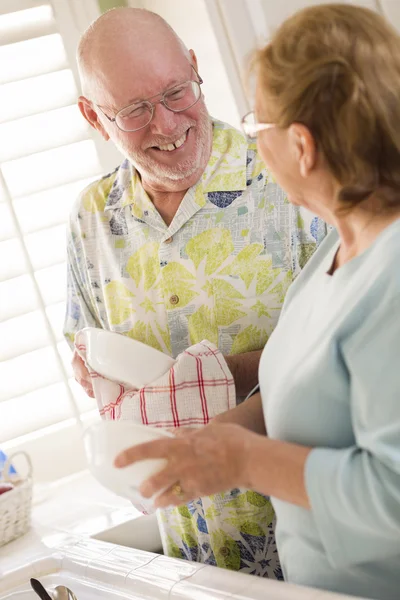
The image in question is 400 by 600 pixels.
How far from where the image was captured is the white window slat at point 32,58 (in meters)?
1.98

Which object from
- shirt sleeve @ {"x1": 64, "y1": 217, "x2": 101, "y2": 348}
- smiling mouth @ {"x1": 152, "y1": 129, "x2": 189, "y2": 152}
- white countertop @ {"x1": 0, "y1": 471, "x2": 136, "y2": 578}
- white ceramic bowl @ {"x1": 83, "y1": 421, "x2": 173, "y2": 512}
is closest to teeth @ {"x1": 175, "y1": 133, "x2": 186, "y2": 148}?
smiling mouth @ {"x1": 152, "y1": 129, "x2": 189, "y2": 152}

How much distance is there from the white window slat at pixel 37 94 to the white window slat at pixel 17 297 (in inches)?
16.1

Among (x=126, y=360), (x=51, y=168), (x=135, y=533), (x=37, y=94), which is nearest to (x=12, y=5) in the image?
(x=37, y=94)

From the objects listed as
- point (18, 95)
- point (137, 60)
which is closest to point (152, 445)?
point (137, 60)

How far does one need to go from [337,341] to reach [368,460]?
0.12 m

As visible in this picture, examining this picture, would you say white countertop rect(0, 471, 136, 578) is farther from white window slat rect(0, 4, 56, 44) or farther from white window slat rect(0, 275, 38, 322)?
white window slat rect(0, 4, 56, 44)

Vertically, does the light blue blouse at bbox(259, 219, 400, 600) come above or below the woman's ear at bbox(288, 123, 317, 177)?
below

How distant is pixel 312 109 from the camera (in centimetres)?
76

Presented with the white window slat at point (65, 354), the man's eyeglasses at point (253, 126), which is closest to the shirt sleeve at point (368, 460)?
the man's eyeglasses at point (253, 126)

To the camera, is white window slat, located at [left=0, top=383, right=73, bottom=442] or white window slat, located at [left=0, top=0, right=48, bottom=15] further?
white window slat, located at [left=0, top=383, right=73, bottom=442]

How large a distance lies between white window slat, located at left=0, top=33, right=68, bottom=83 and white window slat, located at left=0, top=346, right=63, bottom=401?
0.70 meters

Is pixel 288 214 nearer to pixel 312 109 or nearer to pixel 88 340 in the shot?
pixel 88 340

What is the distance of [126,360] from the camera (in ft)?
3.94

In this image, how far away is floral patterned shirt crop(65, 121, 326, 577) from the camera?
52.8 inches
